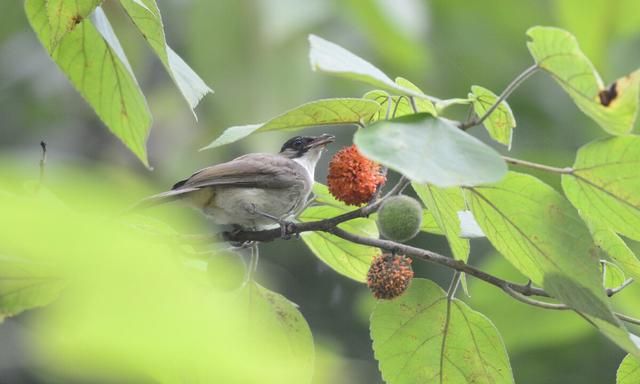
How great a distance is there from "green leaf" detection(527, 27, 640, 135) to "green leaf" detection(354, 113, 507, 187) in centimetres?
24

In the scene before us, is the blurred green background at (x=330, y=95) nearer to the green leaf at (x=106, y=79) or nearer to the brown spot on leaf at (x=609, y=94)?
the green leaf at (x=106, y=79)

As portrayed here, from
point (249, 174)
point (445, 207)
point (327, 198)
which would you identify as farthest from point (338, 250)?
point (249, 174)

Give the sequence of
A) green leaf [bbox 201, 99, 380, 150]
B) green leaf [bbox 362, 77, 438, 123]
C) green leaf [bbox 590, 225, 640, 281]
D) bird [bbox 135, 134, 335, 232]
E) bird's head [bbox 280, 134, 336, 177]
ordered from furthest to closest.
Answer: bird's head [bbox 280, 134, 336, 177]
bird [bbox 135, 134, 335, 232]
green leaf [bbox 590, 225, 640, 281]
green leaf [bbox 362, 77, 438, 123]
green leaf [bbox 201, 99, 380, 150]

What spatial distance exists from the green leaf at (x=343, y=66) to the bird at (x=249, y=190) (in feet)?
5.58

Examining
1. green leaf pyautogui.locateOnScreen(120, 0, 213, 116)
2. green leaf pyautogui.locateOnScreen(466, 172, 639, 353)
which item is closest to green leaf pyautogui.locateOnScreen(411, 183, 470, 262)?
green leaf pyautogui.locateOnScreen(466, 172, 639, 353)

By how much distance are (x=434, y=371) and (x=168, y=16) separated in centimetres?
607

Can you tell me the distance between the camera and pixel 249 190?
11.7ft

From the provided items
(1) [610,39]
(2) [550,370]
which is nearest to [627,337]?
(1) [610,39]

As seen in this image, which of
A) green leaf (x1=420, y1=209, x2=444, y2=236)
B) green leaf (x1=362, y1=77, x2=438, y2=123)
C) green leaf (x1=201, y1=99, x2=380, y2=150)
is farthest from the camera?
green leaf (x1=420, y1=209, x2=444, y2=236)

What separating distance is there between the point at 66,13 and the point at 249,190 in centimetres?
176

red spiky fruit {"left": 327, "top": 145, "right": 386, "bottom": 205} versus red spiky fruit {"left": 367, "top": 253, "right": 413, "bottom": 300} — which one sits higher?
red spiky fruit {"left": 327, "top": 145, "right": 386, "bottom": 205}

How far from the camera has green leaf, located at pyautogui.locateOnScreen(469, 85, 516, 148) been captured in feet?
5.88

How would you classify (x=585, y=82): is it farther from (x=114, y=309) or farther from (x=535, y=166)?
(x=114, y=309)

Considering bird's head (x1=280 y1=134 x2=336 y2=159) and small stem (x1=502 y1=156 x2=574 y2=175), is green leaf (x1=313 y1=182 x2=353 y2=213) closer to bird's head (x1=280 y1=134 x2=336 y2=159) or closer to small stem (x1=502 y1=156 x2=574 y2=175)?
small stem (x1=502 y1=156 x2=574 y2=175)
